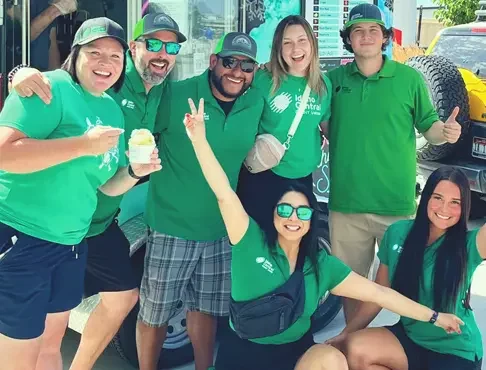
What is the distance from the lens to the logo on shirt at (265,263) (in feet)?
9.88

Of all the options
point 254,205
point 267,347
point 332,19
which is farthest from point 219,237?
point 332,19

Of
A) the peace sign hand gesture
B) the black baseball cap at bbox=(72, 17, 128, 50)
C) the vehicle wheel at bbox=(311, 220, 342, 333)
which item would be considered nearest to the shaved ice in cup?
the peace sign hand gesture

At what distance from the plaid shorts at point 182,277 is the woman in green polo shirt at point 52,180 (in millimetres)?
621

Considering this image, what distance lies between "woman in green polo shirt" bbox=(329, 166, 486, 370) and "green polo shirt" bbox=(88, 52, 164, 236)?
1.21 metres

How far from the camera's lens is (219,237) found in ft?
11.3

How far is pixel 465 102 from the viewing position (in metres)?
6.66

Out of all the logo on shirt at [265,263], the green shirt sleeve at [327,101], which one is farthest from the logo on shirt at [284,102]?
the logo on shirt at [265,263]

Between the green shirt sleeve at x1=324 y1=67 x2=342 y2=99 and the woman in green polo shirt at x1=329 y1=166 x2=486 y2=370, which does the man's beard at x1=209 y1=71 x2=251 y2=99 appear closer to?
the green shirt sleeve at x1=324 y1=67 x2=342 y2=99

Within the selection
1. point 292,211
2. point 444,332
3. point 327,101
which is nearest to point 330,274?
point 292,211

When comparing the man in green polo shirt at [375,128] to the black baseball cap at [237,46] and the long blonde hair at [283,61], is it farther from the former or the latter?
the black baseball cap at [237,46]

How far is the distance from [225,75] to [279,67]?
0.36 m

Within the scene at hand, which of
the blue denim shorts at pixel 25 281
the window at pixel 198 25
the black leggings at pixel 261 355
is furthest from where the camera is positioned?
the window at pixel 198 25

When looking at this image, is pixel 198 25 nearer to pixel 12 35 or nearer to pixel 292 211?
pixel 12 35

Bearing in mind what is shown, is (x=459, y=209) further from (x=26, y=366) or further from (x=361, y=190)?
(x=26, y=366)
